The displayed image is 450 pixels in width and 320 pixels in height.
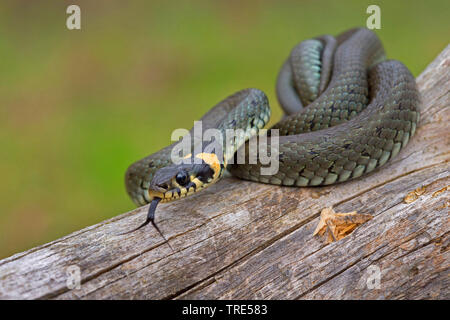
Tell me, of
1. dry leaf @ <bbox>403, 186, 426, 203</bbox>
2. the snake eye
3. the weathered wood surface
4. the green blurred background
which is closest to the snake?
the snake eye

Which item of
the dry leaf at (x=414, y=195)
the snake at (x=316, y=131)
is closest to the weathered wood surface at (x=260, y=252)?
the dry leaf at (x=414, y=195)

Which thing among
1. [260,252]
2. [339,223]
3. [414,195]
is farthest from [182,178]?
[414,195]

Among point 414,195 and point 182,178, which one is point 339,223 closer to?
point 414,195

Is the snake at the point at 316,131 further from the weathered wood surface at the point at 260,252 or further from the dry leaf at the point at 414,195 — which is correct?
the dry leaf at the point at 414,195

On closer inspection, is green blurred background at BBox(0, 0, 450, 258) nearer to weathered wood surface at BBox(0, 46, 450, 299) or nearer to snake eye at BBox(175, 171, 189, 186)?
snake eye at BBox(175, 171, 189, 186)

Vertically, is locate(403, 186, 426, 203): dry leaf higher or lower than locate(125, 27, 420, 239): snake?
lower

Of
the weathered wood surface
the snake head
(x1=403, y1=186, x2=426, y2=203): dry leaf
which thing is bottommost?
the weathered wood surface

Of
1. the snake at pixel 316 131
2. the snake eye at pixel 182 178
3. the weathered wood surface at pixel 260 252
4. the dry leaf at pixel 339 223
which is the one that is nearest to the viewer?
the weathered wood surface at pixel 260 252
